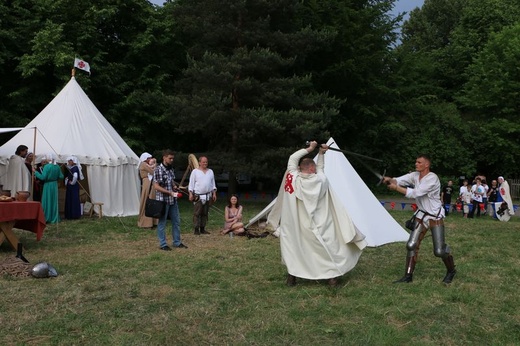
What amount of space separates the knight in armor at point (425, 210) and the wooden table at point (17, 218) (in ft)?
16.0

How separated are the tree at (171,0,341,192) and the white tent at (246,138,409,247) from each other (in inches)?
253

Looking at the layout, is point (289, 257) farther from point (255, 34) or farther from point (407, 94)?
point (407, 94)

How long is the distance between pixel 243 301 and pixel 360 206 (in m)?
4.74

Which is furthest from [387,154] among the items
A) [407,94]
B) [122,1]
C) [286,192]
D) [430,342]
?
[430,342]

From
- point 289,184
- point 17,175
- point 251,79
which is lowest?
point 17,175

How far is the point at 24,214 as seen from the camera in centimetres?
727

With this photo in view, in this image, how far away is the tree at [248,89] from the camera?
1639 cm

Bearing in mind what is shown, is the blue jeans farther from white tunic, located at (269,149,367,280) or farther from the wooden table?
white tunic, located at (269,149,367,280)

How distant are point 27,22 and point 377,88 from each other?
1445 centimetres

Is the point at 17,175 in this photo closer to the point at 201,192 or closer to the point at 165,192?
the point at 201,192

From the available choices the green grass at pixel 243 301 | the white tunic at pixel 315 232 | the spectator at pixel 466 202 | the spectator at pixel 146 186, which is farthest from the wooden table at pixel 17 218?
the spectator at pixel 466 202

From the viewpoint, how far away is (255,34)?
17.2 meters

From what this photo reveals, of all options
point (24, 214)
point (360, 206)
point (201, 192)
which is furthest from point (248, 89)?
point (24, 214)

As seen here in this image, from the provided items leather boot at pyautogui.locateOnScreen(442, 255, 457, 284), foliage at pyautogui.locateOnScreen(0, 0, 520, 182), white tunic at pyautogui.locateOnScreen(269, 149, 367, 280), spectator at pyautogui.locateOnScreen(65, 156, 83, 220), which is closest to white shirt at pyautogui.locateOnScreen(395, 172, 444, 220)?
leather boot at pyautogui.locateOnScreen(442, 255, 457, 284)
